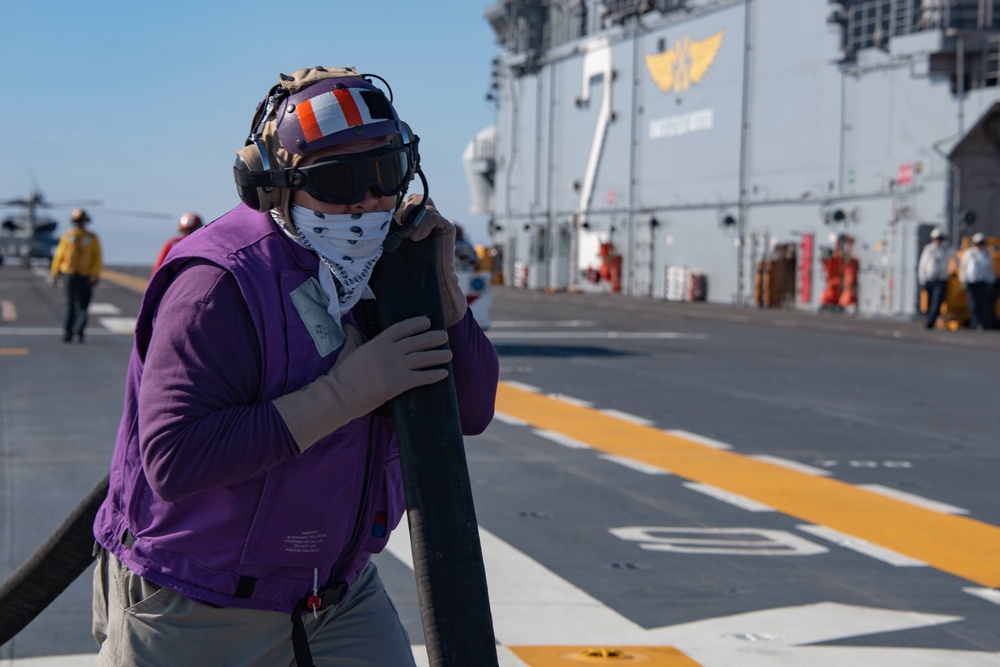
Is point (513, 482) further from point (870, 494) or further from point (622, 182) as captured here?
point (622, 182)

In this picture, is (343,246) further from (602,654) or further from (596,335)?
(596,335)

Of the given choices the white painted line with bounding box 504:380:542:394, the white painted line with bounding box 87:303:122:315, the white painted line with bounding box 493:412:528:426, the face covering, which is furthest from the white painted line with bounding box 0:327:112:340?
the face covering

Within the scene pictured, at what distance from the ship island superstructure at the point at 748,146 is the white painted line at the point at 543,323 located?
8.36 metres

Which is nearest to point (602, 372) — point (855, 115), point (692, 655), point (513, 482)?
point (513, 482)

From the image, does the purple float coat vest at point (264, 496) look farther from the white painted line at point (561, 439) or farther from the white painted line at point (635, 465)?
the white painted line at point (561, 439)

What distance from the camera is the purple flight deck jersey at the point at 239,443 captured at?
236 centimetres

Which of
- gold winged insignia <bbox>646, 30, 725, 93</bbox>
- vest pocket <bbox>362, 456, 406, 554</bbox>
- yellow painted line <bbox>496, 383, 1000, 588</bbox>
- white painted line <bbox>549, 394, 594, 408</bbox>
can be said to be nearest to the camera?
vest pocket <bbox>362, 456, 406, 554</bbox>

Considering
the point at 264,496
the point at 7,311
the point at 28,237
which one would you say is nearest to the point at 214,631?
the point at 264,496

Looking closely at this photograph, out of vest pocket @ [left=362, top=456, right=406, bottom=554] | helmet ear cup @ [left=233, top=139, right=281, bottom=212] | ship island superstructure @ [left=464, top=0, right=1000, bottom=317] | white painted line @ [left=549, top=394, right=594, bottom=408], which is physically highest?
ship island superstructure @ [left=464, top=0, right=1000, bottom=317]

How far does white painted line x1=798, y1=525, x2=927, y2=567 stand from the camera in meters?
6.74

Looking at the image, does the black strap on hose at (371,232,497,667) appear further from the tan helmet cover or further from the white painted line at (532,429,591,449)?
the white painted line at (532,429,591,449)

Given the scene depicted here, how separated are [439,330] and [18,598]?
4.48ft

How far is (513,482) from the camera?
29.0 feet

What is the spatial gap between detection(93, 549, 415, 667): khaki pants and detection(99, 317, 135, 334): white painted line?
802 inches
